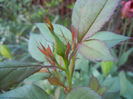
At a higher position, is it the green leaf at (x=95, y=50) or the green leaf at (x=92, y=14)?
the green leaf at (x=92, y=14)

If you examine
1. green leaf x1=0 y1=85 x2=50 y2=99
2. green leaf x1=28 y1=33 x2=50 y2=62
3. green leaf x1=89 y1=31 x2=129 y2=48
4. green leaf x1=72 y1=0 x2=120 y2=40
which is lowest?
green leaf x1=0 y1=85 x2=50 y2=99

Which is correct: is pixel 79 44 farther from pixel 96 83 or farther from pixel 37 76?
pixel 96 83

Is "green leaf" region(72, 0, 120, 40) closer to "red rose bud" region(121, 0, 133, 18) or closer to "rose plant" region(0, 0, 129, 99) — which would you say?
"rose plant" region(0, 0, 129, 99)

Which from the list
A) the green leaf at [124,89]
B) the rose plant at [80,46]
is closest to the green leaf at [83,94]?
the rose plant at [80,46]

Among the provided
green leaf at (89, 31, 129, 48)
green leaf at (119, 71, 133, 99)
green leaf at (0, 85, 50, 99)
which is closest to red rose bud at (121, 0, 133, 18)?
green leaf at (119, 71, 133, 99)

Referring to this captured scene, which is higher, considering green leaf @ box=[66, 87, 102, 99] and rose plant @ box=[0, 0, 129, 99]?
rose plant @ box=[0, 0, 129, 99]

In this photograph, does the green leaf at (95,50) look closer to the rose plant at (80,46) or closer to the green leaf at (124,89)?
the rose plant at (80,46)

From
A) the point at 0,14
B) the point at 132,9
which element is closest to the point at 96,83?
the point at 132,9
